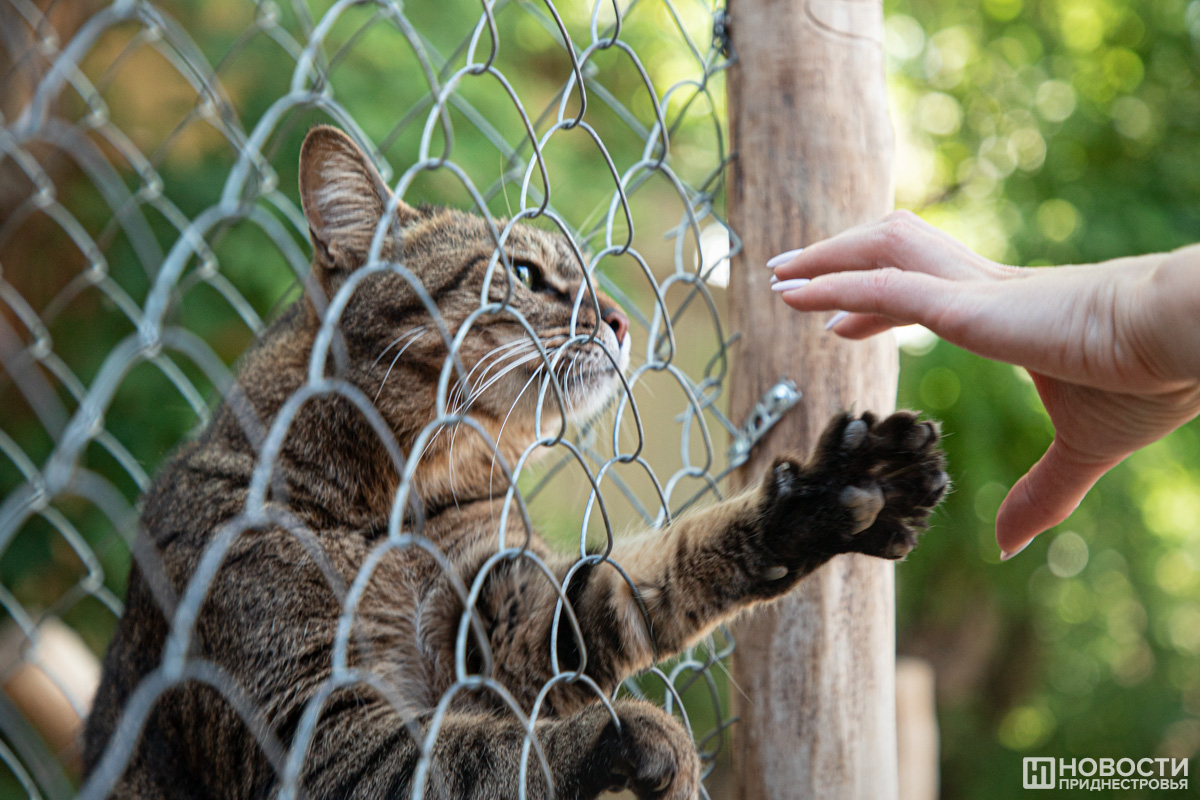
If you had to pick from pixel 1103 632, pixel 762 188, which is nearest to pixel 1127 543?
pixel 1103 632

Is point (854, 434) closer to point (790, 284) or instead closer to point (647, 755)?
point (790, 284)

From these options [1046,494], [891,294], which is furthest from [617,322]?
[1046,494]

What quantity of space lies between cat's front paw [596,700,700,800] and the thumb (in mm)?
690

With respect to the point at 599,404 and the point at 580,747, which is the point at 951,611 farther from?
the point at 580,747

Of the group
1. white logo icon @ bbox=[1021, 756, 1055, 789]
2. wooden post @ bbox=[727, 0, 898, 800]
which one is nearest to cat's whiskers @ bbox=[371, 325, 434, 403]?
wooden post @ bbox=[727, 0, 898, 800]

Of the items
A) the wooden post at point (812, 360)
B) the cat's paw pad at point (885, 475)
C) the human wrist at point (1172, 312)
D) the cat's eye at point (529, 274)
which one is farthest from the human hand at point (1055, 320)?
the cat's eye at point (529, 274)

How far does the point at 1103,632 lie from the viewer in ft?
16.1

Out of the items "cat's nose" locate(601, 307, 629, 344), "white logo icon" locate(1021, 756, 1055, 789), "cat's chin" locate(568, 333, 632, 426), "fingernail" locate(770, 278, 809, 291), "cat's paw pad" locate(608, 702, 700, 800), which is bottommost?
"white logo icon" locate(1021, 756, 1055, 789)

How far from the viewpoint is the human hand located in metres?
1.21

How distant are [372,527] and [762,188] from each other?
3.56ft

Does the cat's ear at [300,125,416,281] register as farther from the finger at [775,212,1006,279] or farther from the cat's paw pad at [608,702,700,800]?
the cat's paw pad at [608,702,700,800]

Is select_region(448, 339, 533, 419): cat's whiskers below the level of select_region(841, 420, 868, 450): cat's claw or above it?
above

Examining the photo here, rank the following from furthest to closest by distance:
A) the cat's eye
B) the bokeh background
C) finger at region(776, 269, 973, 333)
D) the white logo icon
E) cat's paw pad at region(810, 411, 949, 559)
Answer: the white logo icon, the bokeh background, the cat's eye, cat's paw pad at region(810, 411, 949, 559), finger at region(776, 269, 973, 333)

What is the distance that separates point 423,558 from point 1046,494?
1.18m
